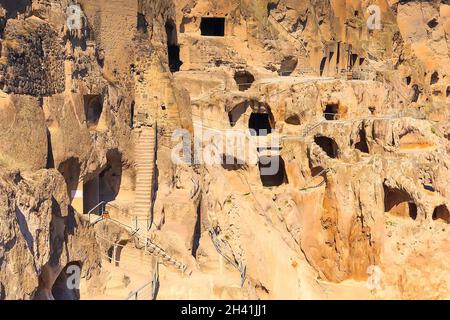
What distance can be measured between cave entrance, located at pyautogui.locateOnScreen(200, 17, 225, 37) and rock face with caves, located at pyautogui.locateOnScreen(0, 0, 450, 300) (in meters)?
0.09

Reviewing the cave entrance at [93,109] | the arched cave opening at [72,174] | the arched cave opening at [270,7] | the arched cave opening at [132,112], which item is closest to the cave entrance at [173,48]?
the arched cave opening at [270,7]

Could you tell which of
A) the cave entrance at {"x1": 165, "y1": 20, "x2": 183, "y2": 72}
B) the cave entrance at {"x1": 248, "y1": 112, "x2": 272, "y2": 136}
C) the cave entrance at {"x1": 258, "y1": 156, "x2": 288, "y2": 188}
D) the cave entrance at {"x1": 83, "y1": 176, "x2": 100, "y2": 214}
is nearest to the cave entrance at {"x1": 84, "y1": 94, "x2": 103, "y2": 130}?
the cave entrance at {"x1": 83, "y1": 176, "x2": 100, "y2": 214}

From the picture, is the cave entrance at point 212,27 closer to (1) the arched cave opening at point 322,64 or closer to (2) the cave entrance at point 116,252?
(1) the arched cave opening at point 322,64

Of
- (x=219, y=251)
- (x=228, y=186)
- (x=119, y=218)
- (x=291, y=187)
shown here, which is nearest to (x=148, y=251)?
(x=119, y=218)

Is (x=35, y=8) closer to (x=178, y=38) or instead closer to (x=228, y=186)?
(x=228, y=186)

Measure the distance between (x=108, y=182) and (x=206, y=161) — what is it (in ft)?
13.0

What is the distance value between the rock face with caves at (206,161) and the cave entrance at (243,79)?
75 mm

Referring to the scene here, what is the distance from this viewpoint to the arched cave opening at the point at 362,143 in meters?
22.6

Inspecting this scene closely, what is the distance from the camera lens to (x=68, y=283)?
1217 cm

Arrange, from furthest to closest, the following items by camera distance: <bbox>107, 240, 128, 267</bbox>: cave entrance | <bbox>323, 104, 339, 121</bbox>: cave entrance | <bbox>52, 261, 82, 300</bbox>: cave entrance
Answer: <bbox>323, 104, 339, 121</bbox>: cave entrance < <bbox>107, 240, 128, 267</bbox>: cave entrance < <bbox>52, 261, 82, 300</bbox>: cave entrance

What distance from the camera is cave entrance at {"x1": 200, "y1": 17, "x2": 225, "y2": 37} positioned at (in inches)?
1045

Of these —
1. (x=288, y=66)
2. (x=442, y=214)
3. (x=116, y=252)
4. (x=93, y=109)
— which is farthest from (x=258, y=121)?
(x=116, y=252)

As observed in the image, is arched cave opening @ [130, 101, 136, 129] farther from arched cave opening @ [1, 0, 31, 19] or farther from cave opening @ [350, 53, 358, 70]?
cave opening @ [350, 53, 358, 70]
